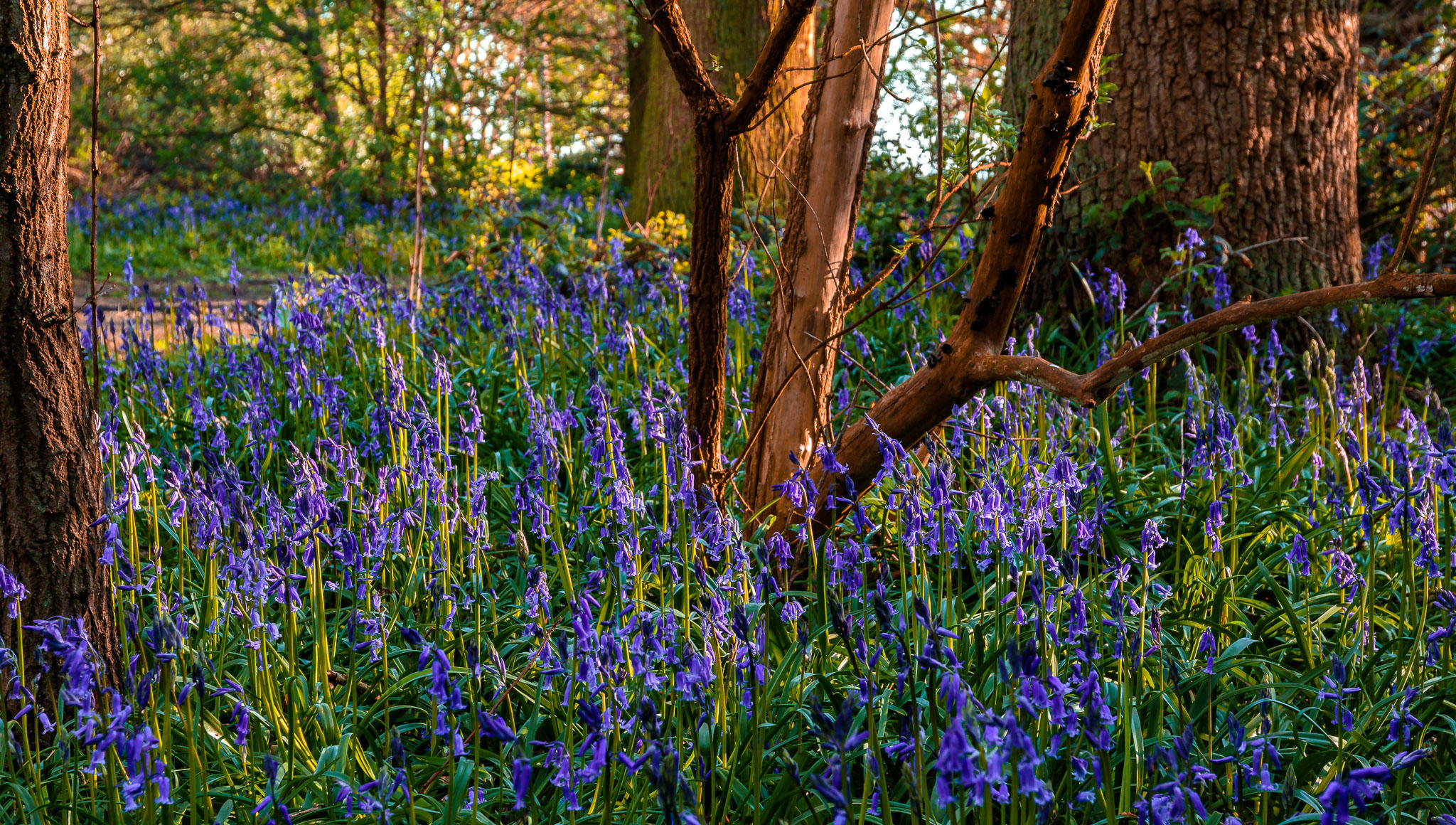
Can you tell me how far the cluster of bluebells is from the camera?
1.60 metres

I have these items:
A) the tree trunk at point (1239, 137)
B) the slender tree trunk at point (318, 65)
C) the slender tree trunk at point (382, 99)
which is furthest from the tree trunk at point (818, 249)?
the slender tree trunk at point (318, 65)

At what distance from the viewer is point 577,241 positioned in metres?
6.94

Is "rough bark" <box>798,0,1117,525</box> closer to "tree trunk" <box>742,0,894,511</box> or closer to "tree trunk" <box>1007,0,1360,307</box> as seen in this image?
"tree trunk" <box>742,0,894,511</box>

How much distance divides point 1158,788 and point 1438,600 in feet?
2.95

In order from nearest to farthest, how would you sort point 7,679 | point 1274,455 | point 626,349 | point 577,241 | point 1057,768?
point 1057,768, point 7,679, point 1274,455, point 626,349, point 577,241

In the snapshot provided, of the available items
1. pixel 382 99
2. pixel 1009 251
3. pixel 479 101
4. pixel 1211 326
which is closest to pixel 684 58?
pixel 1009 251

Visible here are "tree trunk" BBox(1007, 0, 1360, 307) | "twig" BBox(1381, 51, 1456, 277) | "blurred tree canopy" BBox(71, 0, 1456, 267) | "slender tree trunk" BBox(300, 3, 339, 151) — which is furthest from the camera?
"slender tree trunk" BBox(300, 3, 339, 151)

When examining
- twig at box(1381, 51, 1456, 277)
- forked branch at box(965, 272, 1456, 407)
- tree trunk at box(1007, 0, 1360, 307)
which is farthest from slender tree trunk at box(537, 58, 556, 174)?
twig at box(1381, 51, 1456, 277)

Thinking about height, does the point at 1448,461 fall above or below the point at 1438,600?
above

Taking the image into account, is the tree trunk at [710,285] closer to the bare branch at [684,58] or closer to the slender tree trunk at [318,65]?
the bare branch at [684,58]

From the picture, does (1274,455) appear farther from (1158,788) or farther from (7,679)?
(7,679)

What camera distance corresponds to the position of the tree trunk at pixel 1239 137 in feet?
15.6

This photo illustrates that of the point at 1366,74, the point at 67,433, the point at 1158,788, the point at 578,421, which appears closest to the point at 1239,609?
the point at 1158,788

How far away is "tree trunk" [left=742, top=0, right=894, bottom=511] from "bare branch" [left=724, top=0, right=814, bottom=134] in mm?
471
